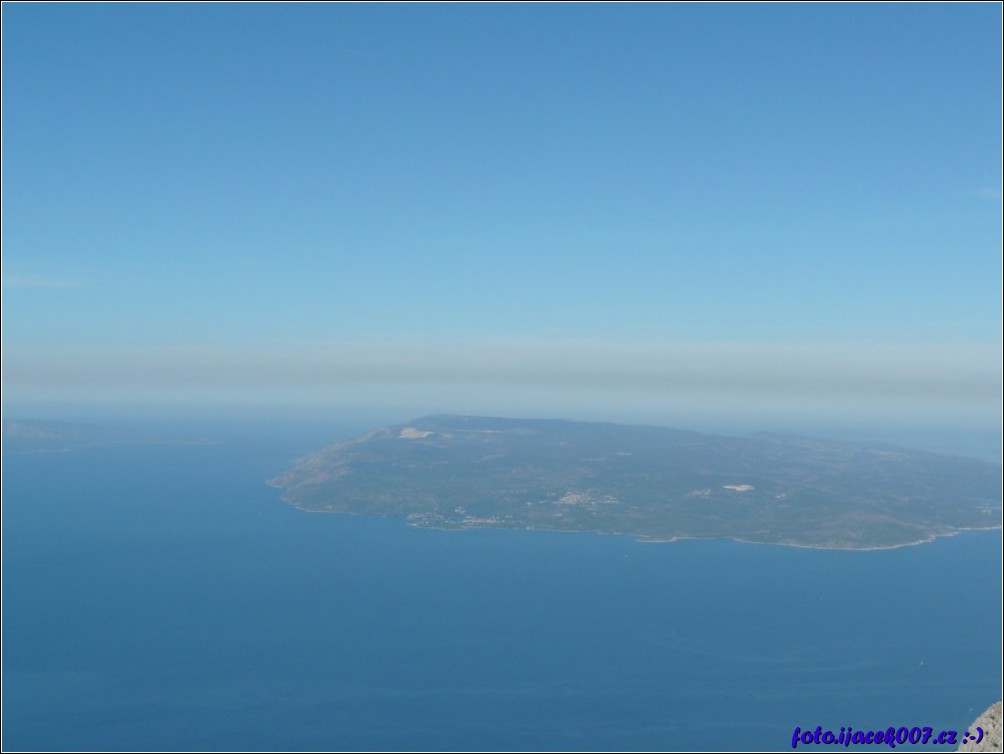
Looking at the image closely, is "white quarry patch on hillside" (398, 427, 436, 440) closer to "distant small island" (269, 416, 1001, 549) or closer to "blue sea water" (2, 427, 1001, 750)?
"distant small island" (269, 416, 1001, 549)

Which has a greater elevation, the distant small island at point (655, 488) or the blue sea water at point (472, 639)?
the distant small island at point (655, 488)

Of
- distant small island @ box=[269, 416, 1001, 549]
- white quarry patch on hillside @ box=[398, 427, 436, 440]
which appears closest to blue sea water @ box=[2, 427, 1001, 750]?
distant small island @ box=[269, 416, 1001, 549]

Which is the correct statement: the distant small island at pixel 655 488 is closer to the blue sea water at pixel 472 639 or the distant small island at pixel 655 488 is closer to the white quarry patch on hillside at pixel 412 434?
the white quarry patch on hillside at pixel 412 434

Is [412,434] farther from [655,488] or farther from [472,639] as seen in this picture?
[472,639]

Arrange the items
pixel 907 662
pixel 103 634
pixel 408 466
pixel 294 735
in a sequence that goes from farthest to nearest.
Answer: pixel 408 466, pixel 103 634, pixel 907 662, pixel 294 735

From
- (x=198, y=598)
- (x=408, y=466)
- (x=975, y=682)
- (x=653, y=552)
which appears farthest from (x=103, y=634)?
(x=408, y=466)

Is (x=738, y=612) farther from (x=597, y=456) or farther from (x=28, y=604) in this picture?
(x=597, y=456)

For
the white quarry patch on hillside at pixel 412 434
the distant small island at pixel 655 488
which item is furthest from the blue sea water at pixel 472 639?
the white quarry patch on hillside at pixel 412 434
